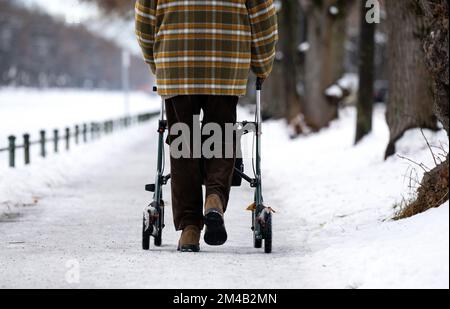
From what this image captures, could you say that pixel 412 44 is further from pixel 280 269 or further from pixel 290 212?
pixel 280 269

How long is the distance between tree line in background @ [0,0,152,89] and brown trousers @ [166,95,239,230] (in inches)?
3495

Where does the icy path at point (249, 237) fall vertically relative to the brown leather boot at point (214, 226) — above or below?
below

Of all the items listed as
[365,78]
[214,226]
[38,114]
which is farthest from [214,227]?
[38,114]

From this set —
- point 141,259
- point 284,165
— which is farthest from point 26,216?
point 284,165

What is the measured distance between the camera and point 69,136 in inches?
760

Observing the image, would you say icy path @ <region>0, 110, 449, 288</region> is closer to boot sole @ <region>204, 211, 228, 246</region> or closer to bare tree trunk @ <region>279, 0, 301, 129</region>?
boot sole @ <region>204, 211, 228, 246</region>

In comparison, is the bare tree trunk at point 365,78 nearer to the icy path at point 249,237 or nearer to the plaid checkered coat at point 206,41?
the icy path at point 249,237

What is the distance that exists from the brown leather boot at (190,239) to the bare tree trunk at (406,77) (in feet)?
20.2

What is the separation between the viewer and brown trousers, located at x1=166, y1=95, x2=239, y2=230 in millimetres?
5466

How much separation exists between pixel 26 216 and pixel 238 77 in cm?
390

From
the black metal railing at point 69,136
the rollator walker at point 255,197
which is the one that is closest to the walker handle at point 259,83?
the rollator walker at point 255,197

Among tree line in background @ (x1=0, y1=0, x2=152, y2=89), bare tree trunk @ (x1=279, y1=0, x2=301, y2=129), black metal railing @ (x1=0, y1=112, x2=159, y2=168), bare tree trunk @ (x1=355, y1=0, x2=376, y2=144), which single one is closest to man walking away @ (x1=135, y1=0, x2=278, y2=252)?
black metal railing @ (x1=0, y1=112, x2=159, y2=168)

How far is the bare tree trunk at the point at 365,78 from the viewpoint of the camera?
1583 cm

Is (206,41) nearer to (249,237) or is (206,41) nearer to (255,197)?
(255,197)
